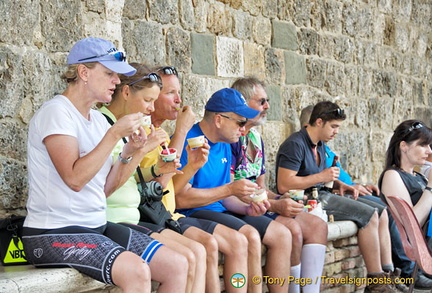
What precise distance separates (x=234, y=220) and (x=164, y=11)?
6.07 feet

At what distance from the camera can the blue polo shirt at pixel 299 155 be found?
206 inches

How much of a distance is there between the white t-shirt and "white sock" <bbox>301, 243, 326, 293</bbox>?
6.37 ft

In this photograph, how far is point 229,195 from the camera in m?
4.09

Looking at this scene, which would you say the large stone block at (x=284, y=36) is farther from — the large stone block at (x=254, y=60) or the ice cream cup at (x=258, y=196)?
the ice cream cup at (x=258, y=196)

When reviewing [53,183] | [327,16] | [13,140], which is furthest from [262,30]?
[53,183]

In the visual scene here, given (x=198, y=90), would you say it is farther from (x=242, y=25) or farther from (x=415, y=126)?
(x=415, y=126)

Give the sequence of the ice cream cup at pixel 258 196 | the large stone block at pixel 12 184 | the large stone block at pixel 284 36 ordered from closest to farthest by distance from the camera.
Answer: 1. the large stone block at pixel 12 184
2. the ice cream cup at pixel 258 196
3. the large stone block at pixel 284 36

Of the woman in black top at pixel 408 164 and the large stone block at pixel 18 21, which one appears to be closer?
the large stone block at pixel 18 21

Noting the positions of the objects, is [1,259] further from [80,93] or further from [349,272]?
[349,272]

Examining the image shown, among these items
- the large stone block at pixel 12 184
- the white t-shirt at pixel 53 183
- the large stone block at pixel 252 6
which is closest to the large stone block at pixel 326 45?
the large stone block at pixel 252 6

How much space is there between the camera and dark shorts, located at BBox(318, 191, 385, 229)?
523 centimetres

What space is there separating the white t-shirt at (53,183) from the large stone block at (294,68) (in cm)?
379

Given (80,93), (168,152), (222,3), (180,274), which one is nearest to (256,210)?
(168,152)

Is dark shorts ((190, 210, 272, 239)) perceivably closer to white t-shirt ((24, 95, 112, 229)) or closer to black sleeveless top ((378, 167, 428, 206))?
black sleeveless top ((378, 167, 428, 206))
